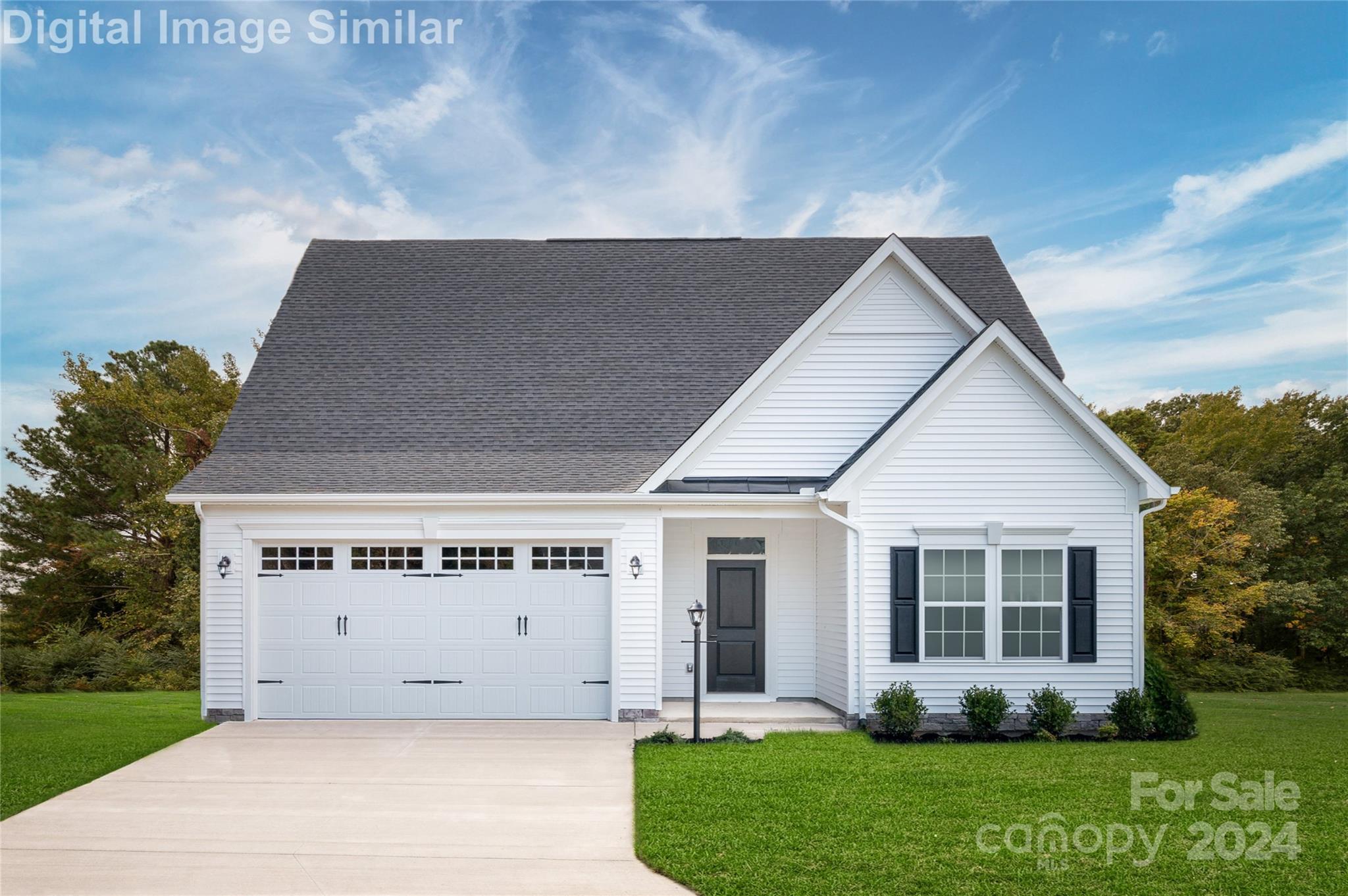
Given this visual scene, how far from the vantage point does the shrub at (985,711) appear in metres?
10.6

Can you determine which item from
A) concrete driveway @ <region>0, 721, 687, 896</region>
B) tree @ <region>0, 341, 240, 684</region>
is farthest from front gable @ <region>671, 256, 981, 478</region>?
tree @ <region>0, 341, 240, 684</region>

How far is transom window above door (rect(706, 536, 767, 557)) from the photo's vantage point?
13125 mm

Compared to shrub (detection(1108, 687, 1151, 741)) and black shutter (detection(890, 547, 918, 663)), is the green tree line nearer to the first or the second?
shrub (detection(1108, 687, 1151, 741))

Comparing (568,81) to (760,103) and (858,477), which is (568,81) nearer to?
(760,103)

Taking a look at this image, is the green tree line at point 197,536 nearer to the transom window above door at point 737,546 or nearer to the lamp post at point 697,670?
the transom window above door at point 737,546

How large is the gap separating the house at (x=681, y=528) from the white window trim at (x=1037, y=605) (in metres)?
0.03

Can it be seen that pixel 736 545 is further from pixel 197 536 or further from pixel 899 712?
pixel 197 536

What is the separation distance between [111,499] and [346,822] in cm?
2282

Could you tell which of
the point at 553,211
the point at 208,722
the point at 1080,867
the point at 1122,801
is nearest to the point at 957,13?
the point at 553,211

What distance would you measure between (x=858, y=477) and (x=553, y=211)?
1216 cm

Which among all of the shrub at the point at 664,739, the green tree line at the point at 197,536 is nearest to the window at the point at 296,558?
the shrub at the point at 664,739

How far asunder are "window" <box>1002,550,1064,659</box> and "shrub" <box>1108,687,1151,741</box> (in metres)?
0.86

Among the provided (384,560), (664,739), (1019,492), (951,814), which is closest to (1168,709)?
(1019,492)

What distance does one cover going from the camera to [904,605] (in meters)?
11.1
